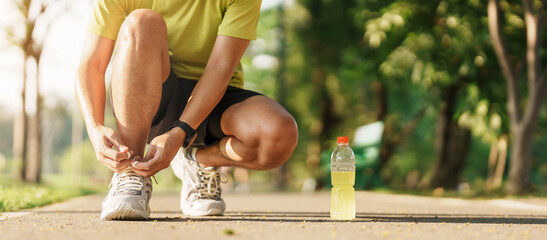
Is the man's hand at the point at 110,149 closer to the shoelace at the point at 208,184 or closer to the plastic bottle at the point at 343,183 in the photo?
the shoelace at the point at 208,184

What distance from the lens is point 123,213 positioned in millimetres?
3559

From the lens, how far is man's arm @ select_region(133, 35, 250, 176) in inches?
136

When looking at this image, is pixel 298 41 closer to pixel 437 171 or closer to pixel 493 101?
pixel 437 171

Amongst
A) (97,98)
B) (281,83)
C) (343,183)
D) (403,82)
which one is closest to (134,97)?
(97,98)

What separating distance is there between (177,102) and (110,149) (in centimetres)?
90

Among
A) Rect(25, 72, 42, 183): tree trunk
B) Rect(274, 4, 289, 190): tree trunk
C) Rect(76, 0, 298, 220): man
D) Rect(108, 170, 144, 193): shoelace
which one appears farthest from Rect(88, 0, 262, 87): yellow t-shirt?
Rect(274, 4, 289, 190): tree trunk

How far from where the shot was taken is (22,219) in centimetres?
385

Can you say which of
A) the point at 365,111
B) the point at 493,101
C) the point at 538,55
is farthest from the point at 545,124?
the point at 365,111

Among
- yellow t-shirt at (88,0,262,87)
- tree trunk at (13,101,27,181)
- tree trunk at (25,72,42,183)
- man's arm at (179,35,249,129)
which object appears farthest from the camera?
tree trunk at (25,72,42,183)

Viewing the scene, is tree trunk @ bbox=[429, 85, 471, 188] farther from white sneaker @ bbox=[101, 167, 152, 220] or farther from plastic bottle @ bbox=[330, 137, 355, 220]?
white sneaker @ bbox=[101, 167, 152, 220]

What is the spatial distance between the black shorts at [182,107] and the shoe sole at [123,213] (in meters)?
0.74

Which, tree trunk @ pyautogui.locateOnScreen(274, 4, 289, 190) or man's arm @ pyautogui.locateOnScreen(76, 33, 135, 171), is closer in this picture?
man's arm @ pyautogui.locateOnScreen(76, 33, 135, 171)

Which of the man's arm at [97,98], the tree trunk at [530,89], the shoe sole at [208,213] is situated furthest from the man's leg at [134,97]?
the tree trunk at [530,89]

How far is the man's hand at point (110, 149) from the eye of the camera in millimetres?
3335
